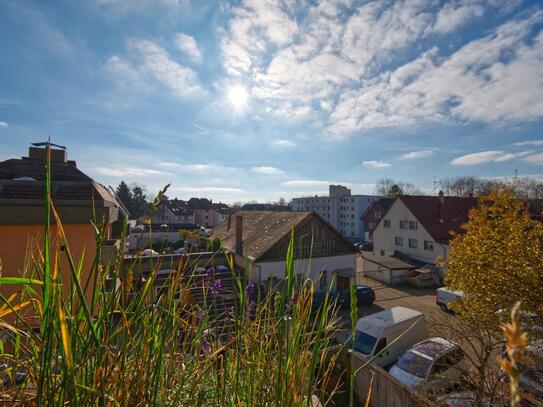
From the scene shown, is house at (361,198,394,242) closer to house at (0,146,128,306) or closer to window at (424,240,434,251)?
window at (424,240,434,251)

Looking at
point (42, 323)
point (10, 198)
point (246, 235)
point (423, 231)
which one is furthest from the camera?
point (423, 231)

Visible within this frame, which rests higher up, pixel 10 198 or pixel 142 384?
pixel 10 198

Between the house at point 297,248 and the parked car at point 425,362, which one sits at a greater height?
the house at point 297,248

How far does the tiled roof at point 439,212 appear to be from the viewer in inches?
984

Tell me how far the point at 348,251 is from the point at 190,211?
5143cm

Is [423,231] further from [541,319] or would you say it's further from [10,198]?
[10,198]

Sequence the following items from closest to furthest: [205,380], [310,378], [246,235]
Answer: [310,378]
[205,380]
[246,235]

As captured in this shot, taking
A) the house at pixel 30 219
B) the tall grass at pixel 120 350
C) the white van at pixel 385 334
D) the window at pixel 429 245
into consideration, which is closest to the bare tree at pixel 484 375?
the white van at pixel 385 334

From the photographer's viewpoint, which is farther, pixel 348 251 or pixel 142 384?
pixel 348 251

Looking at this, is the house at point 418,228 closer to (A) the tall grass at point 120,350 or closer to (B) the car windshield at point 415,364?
(B) the car windshield at point 415,364

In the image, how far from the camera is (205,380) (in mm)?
1507

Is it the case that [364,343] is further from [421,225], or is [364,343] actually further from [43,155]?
[421,225]

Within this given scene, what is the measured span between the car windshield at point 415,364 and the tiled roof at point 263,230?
26.8ft

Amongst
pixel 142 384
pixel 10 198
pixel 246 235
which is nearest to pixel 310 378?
→ pixel 142 384
